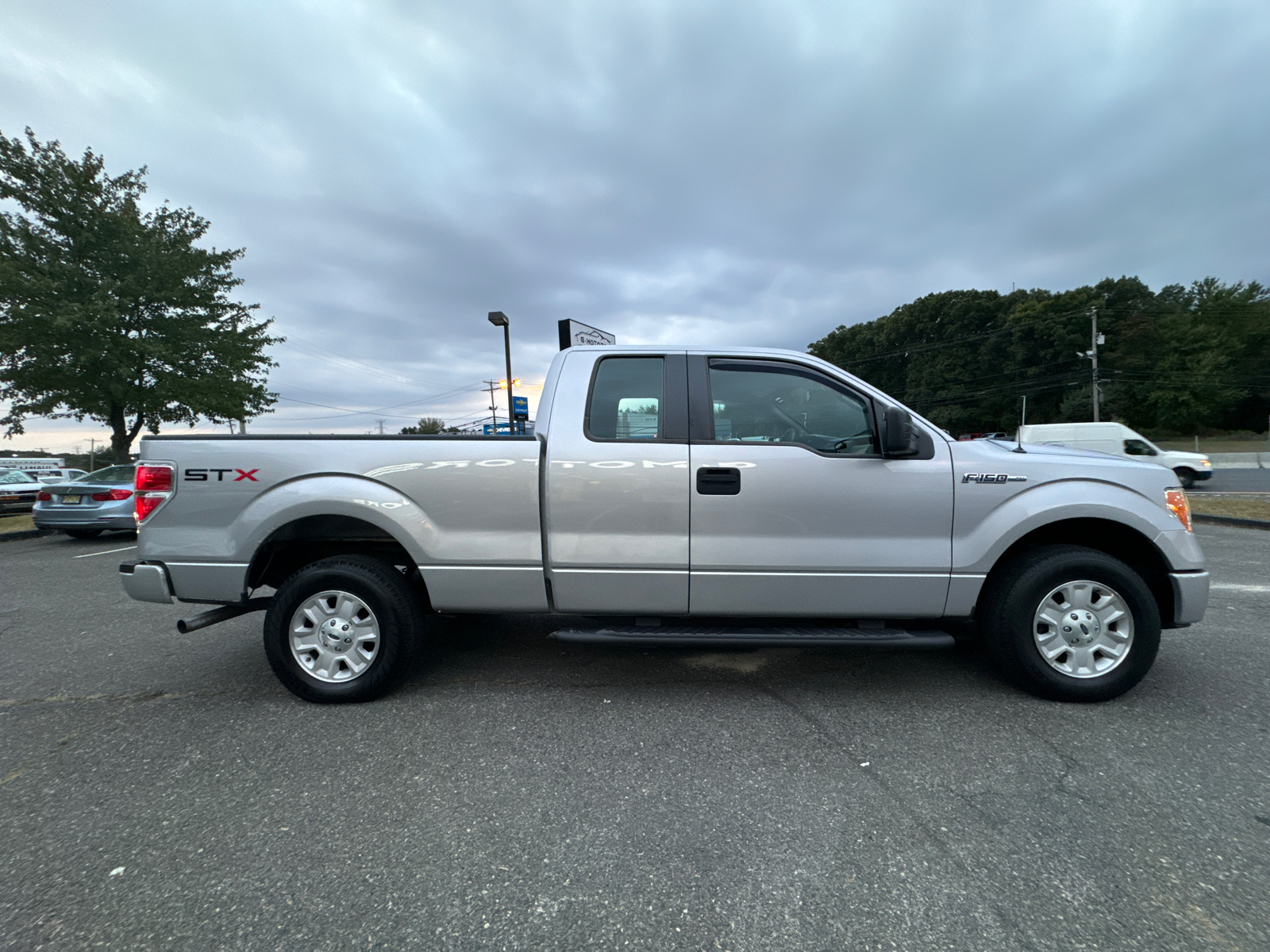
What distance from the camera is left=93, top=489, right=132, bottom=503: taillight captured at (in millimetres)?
9797

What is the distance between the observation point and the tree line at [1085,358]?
42875 millimetres

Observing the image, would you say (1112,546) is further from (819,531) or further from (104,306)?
(104,306)

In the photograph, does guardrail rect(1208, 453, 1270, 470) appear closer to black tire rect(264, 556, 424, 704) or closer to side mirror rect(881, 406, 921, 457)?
side mirror rect(881, 406, 921, 457)

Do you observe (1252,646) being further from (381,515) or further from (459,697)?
(381,515)

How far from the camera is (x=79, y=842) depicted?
206 centimetres

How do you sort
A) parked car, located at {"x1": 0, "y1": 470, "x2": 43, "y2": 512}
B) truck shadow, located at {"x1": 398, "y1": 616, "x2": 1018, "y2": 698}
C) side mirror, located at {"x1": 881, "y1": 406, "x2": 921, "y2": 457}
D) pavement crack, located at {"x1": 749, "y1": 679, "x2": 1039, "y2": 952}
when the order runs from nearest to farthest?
pavement crack, located at {"x1": 749, "y1": 679, "x2": 1039, "y2": 952} → side mirror, located at {"x1": 881, "y1": 406, "x2": 921, "y2": 457} → truck shadow, located at {"x1": 398, "y1": 616, "x2": 1018, "y2": 698} → parked car, located at {"x1": 0, "y1": 470, "x2": 43, "y2": 512}

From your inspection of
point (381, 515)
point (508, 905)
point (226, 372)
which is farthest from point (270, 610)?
point (226, 372)

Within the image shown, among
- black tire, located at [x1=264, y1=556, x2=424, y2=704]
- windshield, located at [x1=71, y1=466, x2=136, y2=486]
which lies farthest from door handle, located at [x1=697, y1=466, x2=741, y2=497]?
windshield, located at [x1=71, y1=466, x2=136, y2=486]

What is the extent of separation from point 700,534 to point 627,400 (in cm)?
87

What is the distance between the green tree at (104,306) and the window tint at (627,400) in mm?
18239

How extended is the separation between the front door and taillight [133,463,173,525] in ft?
9.50

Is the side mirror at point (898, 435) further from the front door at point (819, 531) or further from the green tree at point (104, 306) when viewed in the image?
the green tree at point (104, 306)

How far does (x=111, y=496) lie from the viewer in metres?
9.84

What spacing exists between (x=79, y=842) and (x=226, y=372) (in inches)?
784
